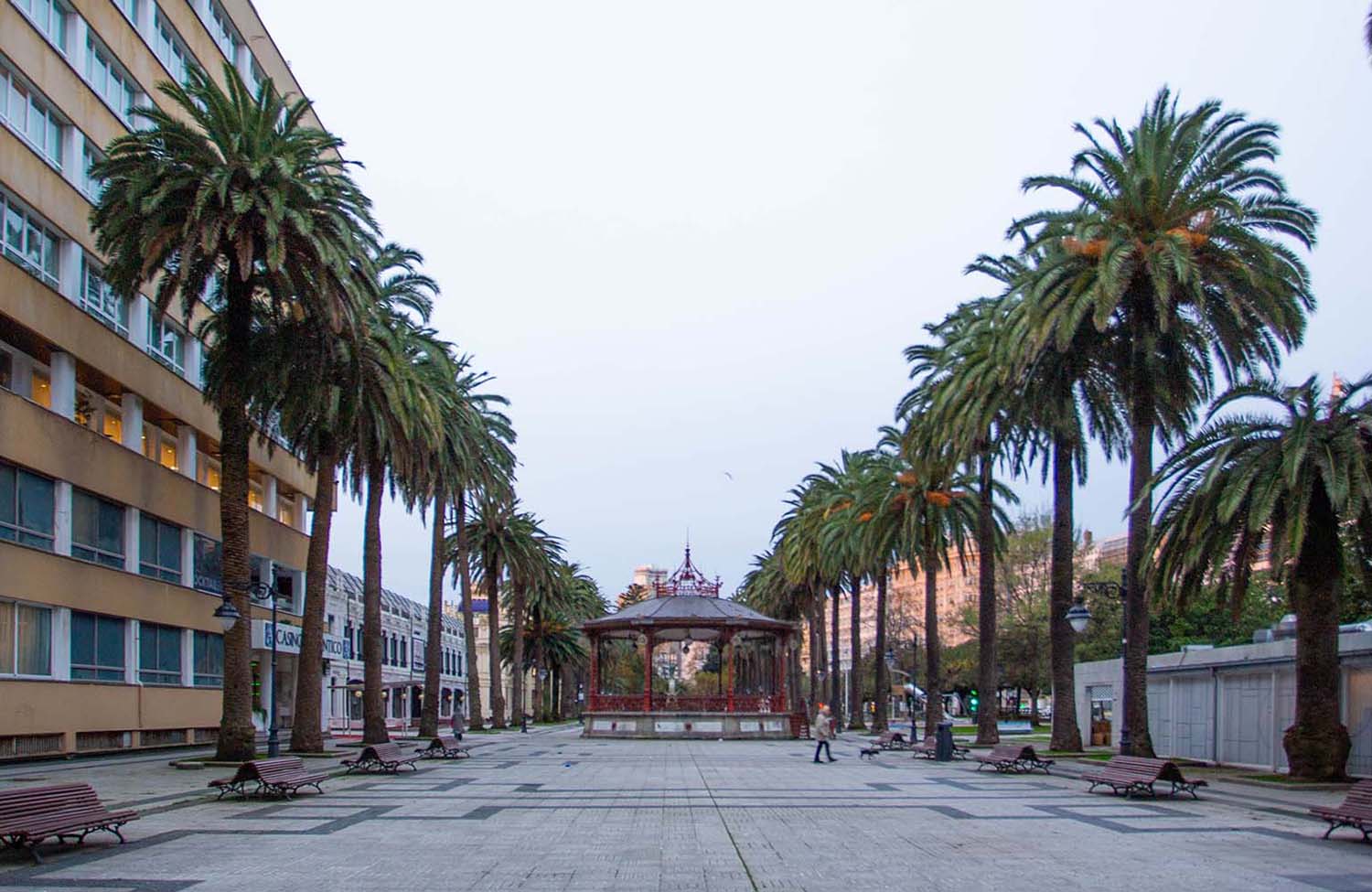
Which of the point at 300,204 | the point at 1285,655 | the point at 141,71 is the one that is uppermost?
the point at 141,71

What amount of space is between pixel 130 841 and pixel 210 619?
30005mm

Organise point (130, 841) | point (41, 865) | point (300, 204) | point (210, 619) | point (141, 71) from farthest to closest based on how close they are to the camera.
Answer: point (210, 619), point (141, 71), point (300, 204), point (130, 841), point (41, 865)

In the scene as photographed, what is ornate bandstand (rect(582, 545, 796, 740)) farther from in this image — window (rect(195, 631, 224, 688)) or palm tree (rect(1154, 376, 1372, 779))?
palm tree (rect(1154, 376, 1372, 779))

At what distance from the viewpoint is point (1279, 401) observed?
90.2 feet

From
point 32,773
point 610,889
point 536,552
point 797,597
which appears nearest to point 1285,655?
point 610,889

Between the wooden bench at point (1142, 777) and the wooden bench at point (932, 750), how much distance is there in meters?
14.0

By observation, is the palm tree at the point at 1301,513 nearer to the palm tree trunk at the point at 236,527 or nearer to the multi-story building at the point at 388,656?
the palm tree trunk at the point at 236,527

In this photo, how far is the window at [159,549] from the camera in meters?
40.1

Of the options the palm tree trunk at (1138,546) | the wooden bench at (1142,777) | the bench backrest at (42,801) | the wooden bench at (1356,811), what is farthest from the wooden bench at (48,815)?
the palm tree trunk at (1138,546)

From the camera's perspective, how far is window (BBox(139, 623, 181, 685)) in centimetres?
3975

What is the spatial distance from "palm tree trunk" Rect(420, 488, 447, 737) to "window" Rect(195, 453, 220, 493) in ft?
26.1

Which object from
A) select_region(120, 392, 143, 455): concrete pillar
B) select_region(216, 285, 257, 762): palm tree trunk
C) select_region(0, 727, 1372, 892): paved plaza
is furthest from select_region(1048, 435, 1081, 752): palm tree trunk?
select_region(120, 392, 143, 455): concrete pillar

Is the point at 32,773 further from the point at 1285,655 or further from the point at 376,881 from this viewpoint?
the point at 1285,655

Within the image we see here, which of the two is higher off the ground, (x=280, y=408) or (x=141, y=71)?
(x=141, y=71)
